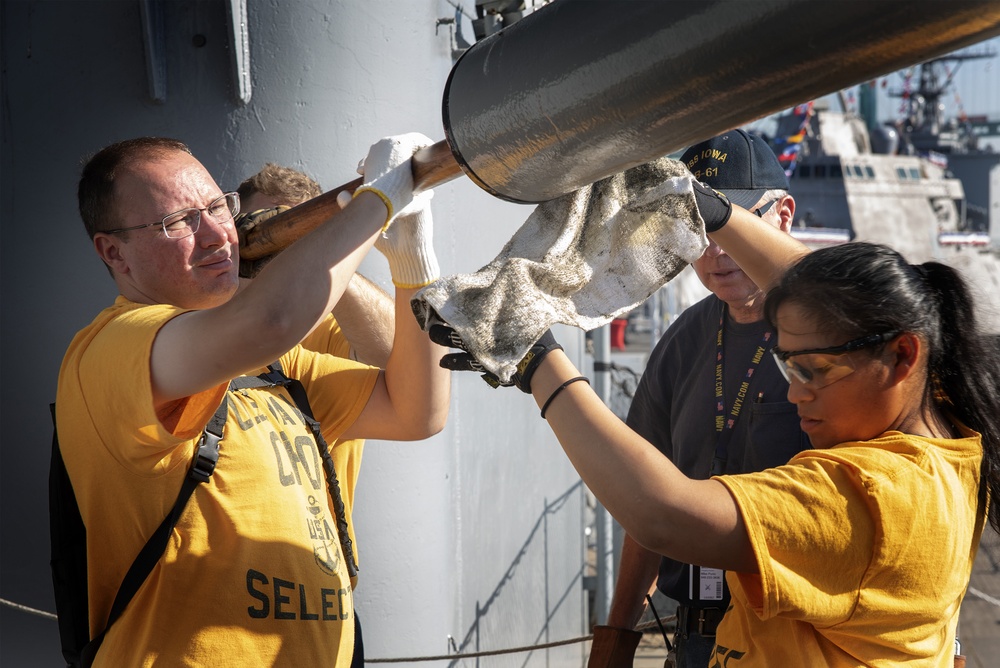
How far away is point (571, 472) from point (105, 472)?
4.51 meters

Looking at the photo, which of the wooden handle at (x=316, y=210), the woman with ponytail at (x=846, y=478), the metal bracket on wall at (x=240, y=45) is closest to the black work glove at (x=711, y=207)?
the woman with ponytail at (x=846, y=478)

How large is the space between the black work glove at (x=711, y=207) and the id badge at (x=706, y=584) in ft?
3.26

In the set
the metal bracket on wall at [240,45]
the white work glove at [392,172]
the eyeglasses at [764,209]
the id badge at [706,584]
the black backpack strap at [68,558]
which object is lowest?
the id badge at [706,584]

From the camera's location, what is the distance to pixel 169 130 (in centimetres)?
326

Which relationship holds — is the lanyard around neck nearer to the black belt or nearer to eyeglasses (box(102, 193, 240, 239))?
the black belt

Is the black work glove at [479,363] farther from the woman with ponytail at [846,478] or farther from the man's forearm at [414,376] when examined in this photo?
the man's forearm at [414,376]

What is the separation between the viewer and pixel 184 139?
10.7 ft

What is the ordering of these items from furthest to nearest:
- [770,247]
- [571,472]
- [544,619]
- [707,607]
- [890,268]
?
[571,472] < [544,619] < [707,607] < [770,247] < [890,268]

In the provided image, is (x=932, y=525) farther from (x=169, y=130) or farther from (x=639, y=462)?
(x=169, y=130)

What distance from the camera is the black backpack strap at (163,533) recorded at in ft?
5.94

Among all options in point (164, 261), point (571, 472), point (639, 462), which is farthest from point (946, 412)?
point (571, 472)

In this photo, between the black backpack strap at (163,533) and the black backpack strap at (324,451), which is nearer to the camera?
the black backpack strap at (163,533)

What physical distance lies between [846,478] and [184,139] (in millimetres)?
2602

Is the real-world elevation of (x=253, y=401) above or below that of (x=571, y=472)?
above
